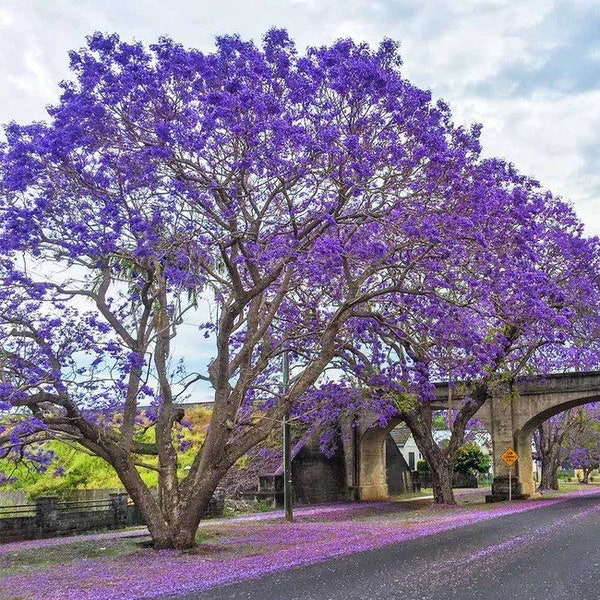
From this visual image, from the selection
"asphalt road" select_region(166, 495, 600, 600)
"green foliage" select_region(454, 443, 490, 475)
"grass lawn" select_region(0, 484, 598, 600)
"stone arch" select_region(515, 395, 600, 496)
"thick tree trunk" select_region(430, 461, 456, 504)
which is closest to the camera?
"asphalt road" select_region(166, 495, 600, 600)

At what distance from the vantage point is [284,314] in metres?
17.2

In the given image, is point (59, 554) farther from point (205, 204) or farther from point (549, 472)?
point (549, 472)

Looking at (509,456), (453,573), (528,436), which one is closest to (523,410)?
(528,436)

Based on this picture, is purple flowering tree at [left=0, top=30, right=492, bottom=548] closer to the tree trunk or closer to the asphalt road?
the asphalt road

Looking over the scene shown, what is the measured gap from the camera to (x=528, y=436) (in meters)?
29.9

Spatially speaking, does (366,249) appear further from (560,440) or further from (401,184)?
(560,440)

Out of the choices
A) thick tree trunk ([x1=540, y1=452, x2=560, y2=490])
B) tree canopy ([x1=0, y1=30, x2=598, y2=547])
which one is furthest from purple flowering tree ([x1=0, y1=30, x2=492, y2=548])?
thick tree trunk ([x1=540, y1=452, x2=560, y2=490])

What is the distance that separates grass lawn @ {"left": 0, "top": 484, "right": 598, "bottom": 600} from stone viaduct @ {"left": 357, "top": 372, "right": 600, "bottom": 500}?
29.6 ft

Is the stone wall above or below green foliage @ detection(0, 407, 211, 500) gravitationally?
below

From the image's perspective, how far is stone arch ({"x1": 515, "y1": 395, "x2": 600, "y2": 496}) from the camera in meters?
28.4

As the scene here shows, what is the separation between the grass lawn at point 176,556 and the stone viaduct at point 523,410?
902cm

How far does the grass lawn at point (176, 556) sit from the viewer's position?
31.1 ft

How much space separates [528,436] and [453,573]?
22228 millimetres

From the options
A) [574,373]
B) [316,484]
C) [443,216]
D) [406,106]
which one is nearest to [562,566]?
[443,216]
